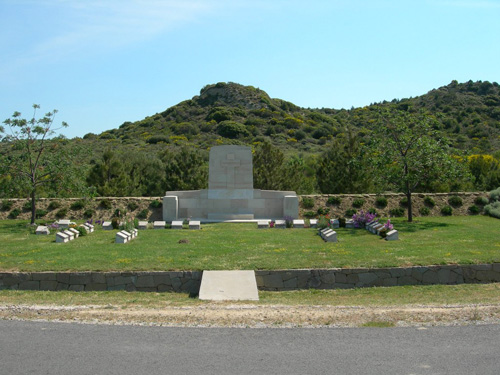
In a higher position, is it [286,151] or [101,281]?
[286,151]

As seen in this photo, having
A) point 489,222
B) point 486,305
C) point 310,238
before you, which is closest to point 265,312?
point 486,305

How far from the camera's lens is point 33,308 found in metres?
9.36

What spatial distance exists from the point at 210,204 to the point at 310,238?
7.50m

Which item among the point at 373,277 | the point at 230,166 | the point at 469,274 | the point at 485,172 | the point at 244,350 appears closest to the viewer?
the point at 244,350

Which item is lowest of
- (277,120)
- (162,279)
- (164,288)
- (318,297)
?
(318,297)

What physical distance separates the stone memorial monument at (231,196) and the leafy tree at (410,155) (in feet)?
15.7

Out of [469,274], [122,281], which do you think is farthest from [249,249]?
[469,274]

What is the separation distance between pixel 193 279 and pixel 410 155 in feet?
38.2

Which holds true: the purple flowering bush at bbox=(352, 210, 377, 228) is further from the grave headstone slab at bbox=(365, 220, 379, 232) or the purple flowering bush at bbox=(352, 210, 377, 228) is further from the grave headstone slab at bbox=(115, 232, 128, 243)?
the grave headstone slab at bbox=(115, 232, 128, 243)

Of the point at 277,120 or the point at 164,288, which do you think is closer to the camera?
the point at 164,288

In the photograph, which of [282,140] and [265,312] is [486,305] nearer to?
[265,312]

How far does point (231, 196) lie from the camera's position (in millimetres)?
22875

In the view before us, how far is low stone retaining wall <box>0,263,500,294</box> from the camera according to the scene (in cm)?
1166

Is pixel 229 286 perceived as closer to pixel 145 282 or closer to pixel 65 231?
pixel 145 282
